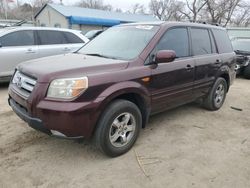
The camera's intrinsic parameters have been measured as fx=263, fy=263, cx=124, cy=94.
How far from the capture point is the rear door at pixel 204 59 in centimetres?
466

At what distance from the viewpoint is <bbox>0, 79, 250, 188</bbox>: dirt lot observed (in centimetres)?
303

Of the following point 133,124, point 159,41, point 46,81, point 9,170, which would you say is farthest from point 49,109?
point 159,41

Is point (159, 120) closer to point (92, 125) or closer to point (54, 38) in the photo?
point (92, 125)

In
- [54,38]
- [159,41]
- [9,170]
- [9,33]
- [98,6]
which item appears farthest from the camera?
[98,6]

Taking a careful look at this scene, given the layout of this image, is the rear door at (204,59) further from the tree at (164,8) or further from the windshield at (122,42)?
the tree at (164,8)

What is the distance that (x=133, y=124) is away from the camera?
3.67 metres

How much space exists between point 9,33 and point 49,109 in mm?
4839

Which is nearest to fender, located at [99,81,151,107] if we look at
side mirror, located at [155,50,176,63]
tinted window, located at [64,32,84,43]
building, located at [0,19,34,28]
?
side mirror, located at [155,50,176,63]

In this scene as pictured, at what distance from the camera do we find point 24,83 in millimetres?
3352

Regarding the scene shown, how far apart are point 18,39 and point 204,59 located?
16.2 ft

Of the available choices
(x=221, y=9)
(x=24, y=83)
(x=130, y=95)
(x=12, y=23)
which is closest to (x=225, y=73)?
(x=130, y=95)

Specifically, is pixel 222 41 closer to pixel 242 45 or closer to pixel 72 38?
pixel 72 38

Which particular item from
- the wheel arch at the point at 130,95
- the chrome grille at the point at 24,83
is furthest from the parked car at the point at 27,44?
the wheel arch at the point at 130,95

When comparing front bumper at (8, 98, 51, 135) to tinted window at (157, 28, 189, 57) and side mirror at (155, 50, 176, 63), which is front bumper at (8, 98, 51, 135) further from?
tinted window at (157, 28, 189, 57)
